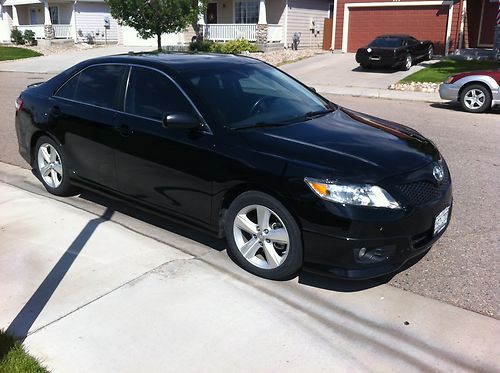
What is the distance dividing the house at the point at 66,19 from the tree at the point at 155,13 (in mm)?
14671

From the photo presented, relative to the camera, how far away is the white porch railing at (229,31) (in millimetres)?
29188

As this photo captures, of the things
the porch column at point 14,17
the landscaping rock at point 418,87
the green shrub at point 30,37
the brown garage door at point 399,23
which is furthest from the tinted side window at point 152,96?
the porch column at point 14,17

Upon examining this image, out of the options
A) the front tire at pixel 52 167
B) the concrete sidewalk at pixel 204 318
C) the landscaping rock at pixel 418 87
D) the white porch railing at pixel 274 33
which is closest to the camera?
the concrete sidewalk at pixel 204 318

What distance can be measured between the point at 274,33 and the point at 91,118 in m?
26.0

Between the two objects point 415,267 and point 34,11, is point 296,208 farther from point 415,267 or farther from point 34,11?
point 34,11

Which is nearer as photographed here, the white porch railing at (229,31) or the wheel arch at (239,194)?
the wheel arch at (239,194)

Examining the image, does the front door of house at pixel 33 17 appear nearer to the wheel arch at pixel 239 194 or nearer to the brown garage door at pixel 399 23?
the brown garage door at pixel 399 23

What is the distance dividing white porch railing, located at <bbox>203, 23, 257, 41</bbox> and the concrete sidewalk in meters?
26.2

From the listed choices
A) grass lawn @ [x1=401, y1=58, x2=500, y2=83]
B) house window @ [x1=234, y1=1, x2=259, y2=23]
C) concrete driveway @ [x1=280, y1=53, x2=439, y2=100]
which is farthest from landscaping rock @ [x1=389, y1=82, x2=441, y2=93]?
house window @ [x1=234, y1=1, x2=259, y2=23]

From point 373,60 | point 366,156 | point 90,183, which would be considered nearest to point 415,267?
point 366,156

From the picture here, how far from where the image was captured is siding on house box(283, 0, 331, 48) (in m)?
30.3

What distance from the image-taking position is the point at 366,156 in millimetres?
3752

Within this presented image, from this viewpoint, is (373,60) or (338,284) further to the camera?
(373,60)

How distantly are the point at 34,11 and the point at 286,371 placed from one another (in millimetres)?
45235
